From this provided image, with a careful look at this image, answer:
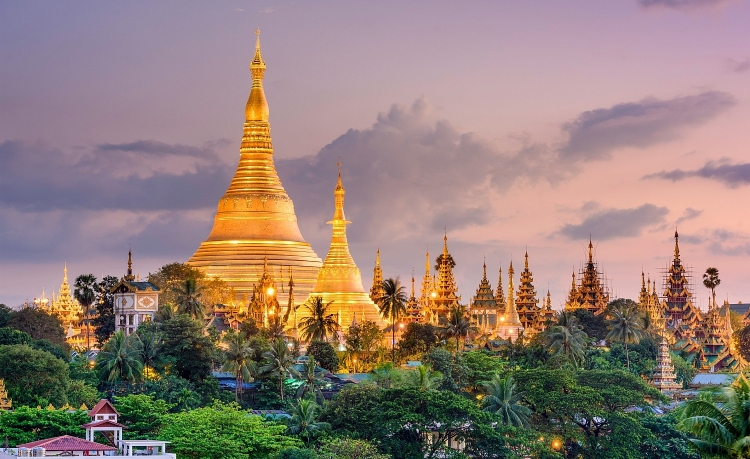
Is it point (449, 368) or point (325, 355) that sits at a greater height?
point (325, 355)

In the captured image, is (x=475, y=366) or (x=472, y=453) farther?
(x=475, y=366)

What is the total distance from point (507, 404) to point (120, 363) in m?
18.9

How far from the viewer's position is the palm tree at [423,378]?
79088mm

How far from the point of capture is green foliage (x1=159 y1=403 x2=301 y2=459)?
221ft

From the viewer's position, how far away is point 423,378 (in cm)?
7925

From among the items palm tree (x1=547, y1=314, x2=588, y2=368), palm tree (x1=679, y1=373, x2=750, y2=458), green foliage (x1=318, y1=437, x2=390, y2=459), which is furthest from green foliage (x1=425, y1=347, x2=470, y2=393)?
palm tree (x1=679, y1=373, x2=750, y2=458)

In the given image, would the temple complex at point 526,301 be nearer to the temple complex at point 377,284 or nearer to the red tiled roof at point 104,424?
the temple complex at point 377,284

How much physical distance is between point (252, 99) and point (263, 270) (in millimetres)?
15152

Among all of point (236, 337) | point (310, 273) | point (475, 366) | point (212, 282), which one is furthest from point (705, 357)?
point (236, 337)

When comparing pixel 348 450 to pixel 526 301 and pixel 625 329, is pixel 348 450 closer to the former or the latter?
pixel 625 329

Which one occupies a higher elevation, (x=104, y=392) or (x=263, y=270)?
(x=263, y=270)

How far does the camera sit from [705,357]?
13462cm

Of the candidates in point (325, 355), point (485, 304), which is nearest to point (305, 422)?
point (325, 355)

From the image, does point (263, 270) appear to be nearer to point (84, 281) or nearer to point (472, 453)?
point (84, 281)
